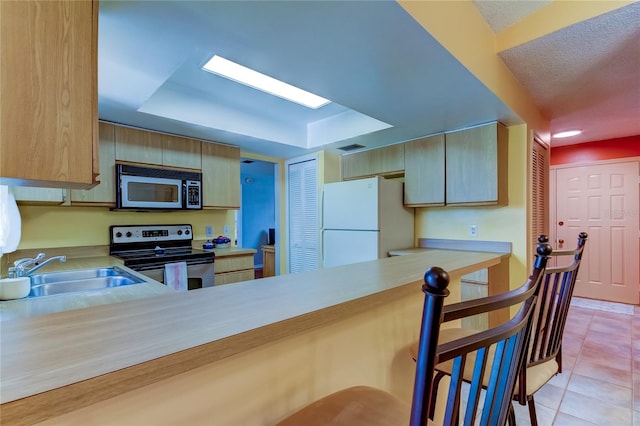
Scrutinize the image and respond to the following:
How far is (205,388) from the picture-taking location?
0.69m

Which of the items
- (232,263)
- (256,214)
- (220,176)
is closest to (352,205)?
(232,263)

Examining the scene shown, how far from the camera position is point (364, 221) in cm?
297

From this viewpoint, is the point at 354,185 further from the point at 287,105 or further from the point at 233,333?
the point at 233,333

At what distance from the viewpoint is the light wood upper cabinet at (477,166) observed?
2.51 m

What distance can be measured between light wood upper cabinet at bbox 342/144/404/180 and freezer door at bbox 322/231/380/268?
2.66 ft

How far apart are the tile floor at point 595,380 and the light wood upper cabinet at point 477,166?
4.61ft

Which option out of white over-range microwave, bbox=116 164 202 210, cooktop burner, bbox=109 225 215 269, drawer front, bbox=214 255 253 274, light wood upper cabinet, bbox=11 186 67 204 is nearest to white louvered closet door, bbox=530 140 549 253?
drawer front, bbox=214 255 253 274

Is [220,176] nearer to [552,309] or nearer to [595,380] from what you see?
[552,309]

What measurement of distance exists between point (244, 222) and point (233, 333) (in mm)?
6372

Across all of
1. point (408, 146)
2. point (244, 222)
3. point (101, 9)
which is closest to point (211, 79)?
point (101, 9)

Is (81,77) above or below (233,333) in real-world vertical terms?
above

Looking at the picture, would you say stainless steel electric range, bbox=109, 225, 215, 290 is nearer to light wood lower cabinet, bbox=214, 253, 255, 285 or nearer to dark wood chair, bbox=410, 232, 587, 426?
light wood lower cabinet, bbox=214, 253, 255, 285

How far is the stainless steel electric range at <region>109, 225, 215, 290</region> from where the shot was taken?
2.49m

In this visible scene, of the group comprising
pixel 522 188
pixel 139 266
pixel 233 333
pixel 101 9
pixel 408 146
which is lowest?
pixel 139 266
